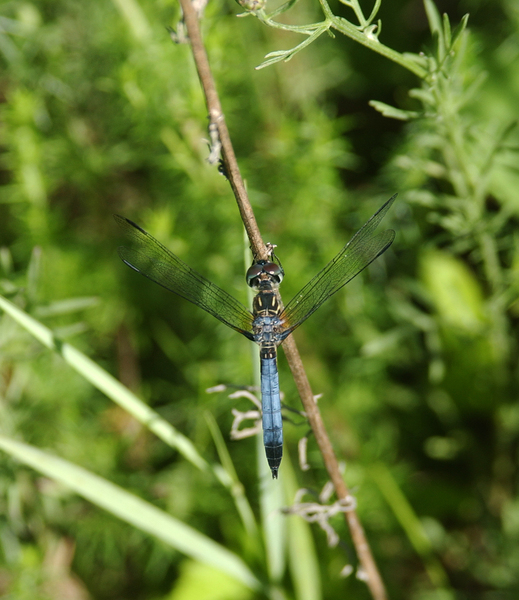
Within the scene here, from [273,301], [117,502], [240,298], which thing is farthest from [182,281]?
[240,298]

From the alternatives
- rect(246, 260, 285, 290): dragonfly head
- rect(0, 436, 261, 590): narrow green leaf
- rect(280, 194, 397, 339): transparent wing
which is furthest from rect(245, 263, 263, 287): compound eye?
rect(0, 436, 261, 590): narrow green leaf

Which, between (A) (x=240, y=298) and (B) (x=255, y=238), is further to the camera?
(A) (x=240, y=298)

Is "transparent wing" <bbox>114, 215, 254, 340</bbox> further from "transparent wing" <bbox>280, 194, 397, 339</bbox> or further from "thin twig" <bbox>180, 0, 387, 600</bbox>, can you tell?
"thin twig" <bbox>180, 0, 387, 600</bbox>

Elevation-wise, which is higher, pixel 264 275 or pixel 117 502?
pixel 264 275

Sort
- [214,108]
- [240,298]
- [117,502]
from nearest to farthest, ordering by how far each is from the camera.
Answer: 1. [214,108]
2. [117,502]
3. [240,298]

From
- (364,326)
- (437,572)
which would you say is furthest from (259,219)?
(437,572)

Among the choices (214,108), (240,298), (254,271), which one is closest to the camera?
(214,108)

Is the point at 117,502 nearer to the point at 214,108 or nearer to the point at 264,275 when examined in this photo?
the point at 264,275

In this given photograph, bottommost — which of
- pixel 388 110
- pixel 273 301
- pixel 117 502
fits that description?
pixel 117 502
